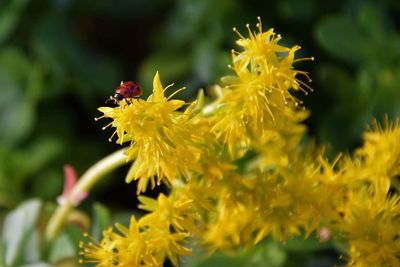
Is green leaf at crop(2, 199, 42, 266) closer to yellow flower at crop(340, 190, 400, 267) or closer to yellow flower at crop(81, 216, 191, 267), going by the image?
yellow flower at crop(81, 216, 191, 267)

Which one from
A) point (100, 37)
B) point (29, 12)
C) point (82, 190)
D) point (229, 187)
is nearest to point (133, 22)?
point (100, 37)

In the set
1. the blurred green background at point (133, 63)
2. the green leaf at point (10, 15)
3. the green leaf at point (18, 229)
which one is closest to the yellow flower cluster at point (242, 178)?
the green leaf at point (18, 229)

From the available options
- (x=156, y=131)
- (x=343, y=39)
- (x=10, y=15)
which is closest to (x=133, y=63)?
(x=10, y=15)

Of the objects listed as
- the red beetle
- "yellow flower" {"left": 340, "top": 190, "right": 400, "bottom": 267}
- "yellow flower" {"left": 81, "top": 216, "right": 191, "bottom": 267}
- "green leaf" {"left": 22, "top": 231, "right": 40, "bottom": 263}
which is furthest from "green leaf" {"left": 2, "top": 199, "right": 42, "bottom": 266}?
"yellow flower" {"left": 340, "top": 190, "right": 400, "bottom": 267}

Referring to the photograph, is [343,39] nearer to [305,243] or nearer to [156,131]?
[305,243]

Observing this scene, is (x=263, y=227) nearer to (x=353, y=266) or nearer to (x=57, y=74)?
(x=353, y=266)

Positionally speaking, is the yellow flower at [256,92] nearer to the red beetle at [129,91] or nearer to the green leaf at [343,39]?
the red beetle at [129,91]
